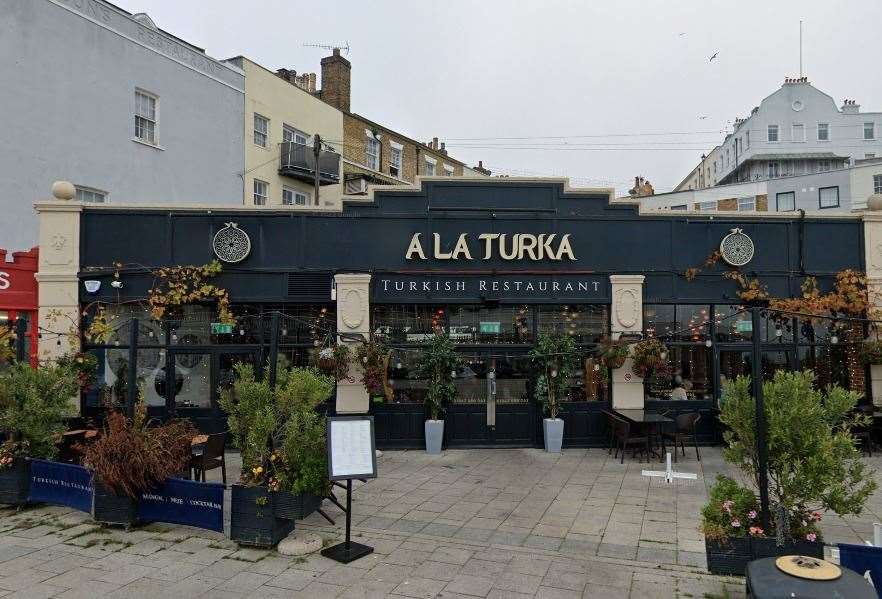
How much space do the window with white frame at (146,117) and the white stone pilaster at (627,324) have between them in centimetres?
1450

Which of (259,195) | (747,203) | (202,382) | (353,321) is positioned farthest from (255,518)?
(747,203)

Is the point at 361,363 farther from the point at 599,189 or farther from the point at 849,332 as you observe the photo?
the point at 849,332

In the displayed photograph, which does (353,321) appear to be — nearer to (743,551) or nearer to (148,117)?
(743,551)

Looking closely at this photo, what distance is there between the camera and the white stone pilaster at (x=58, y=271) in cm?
1359

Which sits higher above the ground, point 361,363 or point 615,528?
point 361,363

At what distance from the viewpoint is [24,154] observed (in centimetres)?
1606

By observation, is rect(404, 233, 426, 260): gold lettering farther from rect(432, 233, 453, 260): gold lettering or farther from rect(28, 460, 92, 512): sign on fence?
rect(28, 460, 92, 512): sign on fence

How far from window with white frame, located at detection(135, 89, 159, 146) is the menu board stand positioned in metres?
15.0

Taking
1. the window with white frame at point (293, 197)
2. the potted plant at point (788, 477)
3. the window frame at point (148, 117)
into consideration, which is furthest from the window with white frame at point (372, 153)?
the potted plant at point (788, 477)

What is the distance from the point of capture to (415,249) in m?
14.3

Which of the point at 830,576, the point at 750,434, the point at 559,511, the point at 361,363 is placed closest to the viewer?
the point at 830,576

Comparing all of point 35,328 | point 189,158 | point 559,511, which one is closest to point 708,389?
point 559,511

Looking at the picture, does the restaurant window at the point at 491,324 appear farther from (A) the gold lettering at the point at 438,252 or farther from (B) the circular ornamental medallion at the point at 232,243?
(B) the circular ornamental medallion at the point at 232,243

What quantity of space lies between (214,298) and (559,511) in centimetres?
876
